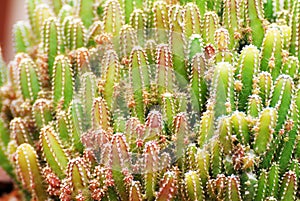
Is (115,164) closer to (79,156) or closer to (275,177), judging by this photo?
(79,156)

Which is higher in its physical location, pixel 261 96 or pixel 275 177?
pixel 261 96

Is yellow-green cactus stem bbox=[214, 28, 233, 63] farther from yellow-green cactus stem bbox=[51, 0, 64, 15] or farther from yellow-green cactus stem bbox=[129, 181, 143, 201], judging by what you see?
yellow-green cactus stem bbox=[51, 0, 64, 15]

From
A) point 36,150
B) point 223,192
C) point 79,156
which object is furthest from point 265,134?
point 36,150

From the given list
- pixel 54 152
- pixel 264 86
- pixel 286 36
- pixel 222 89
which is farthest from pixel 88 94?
pixel 286 36

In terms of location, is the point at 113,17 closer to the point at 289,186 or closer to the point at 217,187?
the point at 217,187

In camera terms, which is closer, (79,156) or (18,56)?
(79,156)

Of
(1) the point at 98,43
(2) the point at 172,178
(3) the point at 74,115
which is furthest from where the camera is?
(1) the point at 98,43

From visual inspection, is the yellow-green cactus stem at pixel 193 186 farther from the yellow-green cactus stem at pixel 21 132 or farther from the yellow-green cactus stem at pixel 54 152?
the yellow-green cactus stem at pixel 21 132
